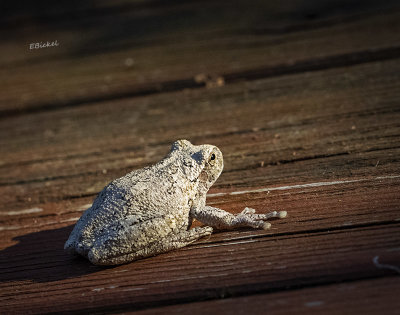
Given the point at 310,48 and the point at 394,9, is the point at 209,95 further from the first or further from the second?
the point at 394,9

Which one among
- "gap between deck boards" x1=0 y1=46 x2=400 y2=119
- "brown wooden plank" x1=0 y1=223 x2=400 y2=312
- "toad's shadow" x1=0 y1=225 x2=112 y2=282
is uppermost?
"gap between deck boards" x1=0 y1=46 x2=400 y2=119

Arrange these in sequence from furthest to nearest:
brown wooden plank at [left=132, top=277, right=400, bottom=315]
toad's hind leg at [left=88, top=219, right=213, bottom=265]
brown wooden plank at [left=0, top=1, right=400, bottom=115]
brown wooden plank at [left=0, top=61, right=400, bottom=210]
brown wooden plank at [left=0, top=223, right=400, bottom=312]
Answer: brown wooden plank at [left=0, top=1, right=400, bottom=115] < brown wooden plank at [left=0, top=61, right=400, bottom=210] < toad's hind leg at [left=88, top=219, right=213, bottom=265] < brown wooden plank at [left=0, top=223, right=400, bottom=312] < brown wooden plank at [left=132, top=277, right=400, bottom=315]

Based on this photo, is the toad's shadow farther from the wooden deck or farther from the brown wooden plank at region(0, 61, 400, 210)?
the brown wooden plank at region(0, 61, 400, 210)

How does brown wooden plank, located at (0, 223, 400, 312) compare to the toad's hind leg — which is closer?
brown wooden plank, located at (0, 223, 400, 312)

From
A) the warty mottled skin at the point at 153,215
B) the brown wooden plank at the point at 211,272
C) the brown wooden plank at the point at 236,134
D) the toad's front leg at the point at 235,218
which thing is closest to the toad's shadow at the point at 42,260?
the brown wooden plank at the point at 211,272

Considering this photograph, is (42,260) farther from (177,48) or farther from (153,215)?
(177,48)

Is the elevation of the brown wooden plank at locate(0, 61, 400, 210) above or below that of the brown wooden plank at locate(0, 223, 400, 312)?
above

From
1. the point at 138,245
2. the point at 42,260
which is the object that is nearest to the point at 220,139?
the point at 138,245

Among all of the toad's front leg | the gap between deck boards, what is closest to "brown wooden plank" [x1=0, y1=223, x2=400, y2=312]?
the toad's front leg
